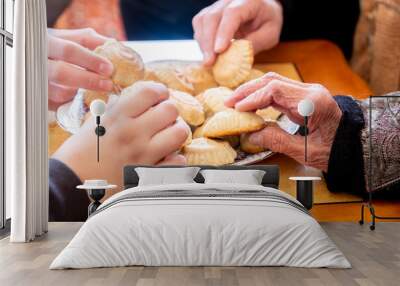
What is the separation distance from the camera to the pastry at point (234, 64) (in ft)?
23.2

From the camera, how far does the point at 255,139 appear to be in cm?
692

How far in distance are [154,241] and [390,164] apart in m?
3.75

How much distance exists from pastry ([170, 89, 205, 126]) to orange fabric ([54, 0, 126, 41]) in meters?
0.96

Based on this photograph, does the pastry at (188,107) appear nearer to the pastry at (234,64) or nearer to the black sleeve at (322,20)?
the pastry at (234,64)

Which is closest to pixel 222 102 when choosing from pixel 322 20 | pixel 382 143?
pixel 322 20

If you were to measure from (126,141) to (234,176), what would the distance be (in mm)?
1457

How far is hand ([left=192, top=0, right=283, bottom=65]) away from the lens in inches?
280

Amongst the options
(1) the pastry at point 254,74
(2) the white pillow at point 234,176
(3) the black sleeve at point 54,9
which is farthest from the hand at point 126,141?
(3) the black sleeve at point 54,9

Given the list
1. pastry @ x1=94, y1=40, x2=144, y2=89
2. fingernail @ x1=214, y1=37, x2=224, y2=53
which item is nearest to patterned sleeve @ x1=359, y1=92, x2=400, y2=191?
fingernail @ x1=214, y1=37, x2=224, y2=53

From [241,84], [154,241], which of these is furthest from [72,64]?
[154,241]

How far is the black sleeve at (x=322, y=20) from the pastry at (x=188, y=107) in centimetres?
134

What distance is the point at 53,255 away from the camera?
4.93m

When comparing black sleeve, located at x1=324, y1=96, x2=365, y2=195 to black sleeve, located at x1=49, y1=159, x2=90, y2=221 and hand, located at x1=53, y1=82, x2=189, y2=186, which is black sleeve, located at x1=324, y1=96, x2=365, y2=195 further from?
black sleeve, located at x1=49, y1=159, x2=90, y2=221

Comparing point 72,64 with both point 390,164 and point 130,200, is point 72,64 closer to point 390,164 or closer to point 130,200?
point 130,200
